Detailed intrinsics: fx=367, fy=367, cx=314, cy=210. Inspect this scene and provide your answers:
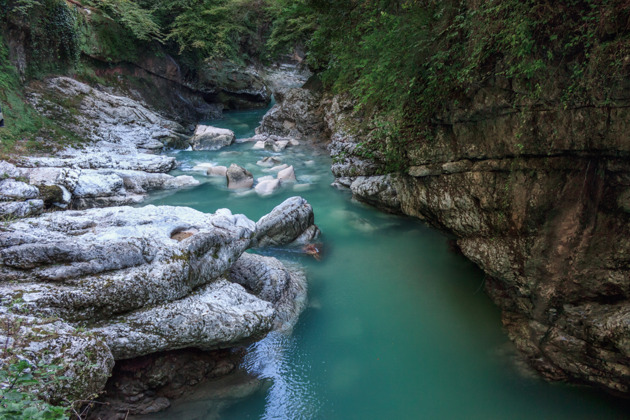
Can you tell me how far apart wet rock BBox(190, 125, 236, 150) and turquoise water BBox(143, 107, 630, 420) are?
34.0 ft

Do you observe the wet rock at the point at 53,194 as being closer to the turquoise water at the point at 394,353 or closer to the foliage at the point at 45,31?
the turquoise water at the point at 394,353

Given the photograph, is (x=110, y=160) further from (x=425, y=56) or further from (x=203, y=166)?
(x=425, y=56)

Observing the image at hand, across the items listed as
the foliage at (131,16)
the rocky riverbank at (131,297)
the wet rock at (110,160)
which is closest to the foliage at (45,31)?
the foliage at (131,16)

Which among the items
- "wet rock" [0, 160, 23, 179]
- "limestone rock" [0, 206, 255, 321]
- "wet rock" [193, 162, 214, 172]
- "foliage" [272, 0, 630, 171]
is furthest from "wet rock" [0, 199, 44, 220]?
"wet rock" [193, 162, 214, 172]

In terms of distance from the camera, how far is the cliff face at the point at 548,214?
182 inches

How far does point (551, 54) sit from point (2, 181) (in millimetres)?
10449

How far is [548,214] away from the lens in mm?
5230

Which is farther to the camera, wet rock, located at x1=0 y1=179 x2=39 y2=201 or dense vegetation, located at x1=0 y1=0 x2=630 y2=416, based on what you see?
wet rock, located at x1=0 y1=179 x2=39 y2=201

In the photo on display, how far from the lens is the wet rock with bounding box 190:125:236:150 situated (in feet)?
58.4

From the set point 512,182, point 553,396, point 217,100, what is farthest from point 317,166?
point 217,100

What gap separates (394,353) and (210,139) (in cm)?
1471

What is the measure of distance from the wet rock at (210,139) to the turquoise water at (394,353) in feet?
34.0

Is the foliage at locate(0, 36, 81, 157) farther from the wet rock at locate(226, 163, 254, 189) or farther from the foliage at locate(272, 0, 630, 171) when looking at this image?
the foliage at locate(272, 0, 630, 171)

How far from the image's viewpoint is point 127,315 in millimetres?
4801
